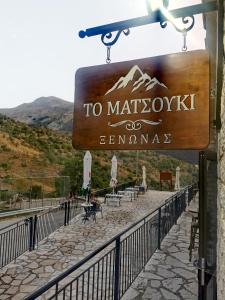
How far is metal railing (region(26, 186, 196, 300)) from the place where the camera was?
334 centimetres

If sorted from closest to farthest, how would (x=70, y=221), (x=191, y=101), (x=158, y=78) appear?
1. (x=191, y=101)
2. (x=158, y=78)
3. (x=70, y=221)

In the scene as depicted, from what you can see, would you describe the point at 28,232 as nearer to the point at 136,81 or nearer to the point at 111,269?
the point at 111,269

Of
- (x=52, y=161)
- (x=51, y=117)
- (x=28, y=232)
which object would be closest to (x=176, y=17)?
(x=28, y=232)

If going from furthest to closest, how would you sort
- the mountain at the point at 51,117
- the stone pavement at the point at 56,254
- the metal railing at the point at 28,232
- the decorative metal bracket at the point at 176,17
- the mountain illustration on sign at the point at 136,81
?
the mountain at the point at 51,117 → the metal railing at the point at 28,232 → the stone pavement at the point at 56,254 → the mountain illustration on sign at the point at 136,81 → the decorative metal bracket at the point at 176,17

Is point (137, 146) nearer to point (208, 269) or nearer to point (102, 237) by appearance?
point (208, 269)

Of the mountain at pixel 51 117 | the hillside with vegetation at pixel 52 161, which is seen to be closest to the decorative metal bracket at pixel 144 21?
the hillside with vegetation at pixel 52 161

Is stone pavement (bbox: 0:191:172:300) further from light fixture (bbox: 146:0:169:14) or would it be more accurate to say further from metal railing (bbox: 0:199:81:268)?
light fixture (bbox: 146:0:169:14)

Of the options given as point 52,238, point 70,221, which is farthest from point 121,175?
point 52,238

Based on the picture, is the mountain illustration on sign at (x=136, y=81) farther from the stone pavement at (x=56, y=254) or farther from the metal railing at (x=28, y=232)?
the metal railing at (x=28, y=232)

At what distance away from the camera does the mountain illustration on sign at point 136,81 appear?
222 cm

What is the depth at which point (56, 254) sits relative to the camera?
335 inches

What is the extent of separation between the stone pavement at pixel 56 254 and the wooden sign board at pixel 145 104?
4615 mm

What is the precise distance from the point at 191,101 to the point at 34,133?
148 ft

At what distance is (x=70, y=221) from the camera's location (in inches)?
501
